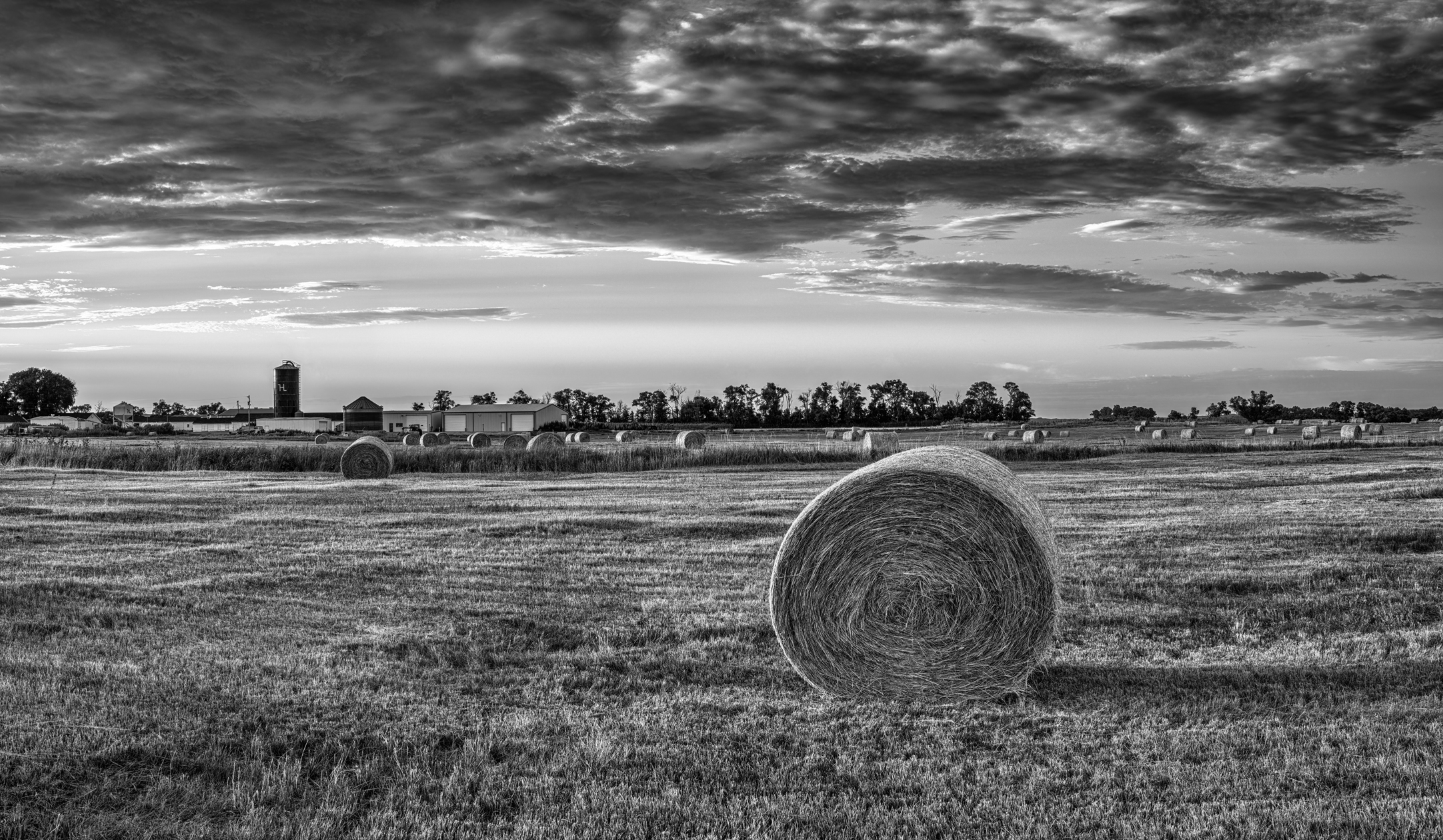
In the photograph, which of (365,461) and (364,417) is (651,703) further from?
(364,417)

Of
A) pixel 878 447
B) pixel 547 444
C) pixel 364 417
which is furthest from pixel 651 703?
pixel 364 417

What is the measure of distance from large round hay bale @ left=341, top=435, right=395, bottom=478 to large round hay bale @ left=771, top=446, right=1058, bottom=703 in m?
30.6

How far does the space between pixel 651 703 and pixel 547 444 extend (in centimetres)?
3834

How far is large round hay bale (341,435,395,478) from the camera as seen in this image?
38.5 meters

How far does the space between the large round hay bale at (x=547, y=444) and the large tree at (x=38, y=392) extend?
A: 129 metres

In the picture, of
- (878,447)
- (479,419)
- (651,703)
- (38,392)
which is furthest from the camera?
(38,392)

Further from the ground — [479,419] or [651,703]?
[479,419]

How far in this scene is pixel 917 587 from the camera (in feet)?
34.4

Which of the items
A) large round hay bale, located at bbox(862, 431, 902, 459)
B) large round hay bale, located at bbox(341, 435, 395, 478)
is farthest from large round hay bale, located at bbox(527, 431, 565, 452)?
large round hay bale, located at bbox(862, 431, 902, 459)

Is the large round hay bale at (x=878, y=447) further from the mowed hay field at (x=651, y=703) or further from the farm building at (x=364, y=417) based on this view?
the farm building at (x=364, y=417)

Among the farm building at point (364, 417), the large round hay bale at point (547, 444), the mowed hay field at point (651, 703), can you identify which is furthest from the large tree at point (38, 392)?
the mowed hay field at point (651, 703)

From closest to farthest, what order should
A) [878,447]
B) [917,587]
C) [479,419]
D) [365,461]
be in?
[917,587] < [365,461] < [878,447] < [479,419]

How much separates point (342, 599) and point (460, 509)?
11.4 m

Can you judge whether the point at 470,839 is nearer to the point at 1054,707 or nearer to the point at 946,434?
the point at 1054,707
